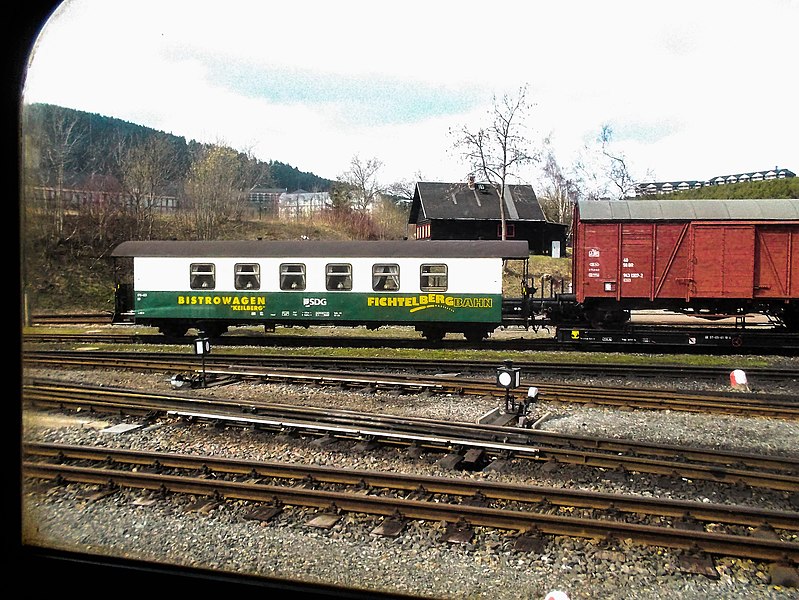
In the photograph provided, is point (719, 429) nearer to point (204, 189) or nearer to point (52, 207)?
point (204, 189)

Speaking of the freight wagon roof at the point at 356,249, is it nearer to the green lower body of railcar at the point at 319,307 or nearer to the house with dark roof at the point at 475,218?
the green lower body of railcar at the point at 319,307

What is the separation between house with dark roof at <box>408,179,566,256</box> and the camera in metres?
15.2

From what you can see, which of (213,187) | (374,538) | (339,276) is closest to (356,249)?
(339,276)

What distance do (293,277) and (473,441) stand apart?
367 inches

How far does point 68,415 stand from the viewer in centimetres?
729

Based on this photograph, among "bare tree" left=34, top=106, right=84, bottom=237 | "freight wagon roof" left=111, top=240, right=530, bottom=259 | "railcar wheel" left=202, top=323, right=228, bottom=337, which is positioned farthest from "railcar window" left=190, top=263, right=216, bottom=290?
"bare tree" left=34, top=106, right=84, bottom=237

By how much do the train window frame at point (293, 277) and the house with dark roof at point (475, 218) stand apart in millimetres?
3256

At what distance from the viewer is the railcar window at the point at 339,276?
47.9 ft

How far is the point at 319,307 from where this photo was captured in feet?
48.6

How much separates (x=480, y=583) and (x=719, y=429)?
5.03 metres

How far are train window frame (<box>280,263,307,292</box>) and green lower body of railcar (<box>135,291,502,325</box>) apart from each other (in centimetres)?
15

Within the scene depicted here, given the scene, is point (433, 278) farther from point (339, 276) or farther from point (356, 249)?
point (339, 276)

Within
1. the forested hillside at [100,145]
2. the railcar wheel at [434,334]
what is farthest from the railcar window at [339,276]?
the forested hillside at [100,145]

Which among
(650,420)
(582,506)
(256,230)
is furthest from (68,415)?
(650,420)
